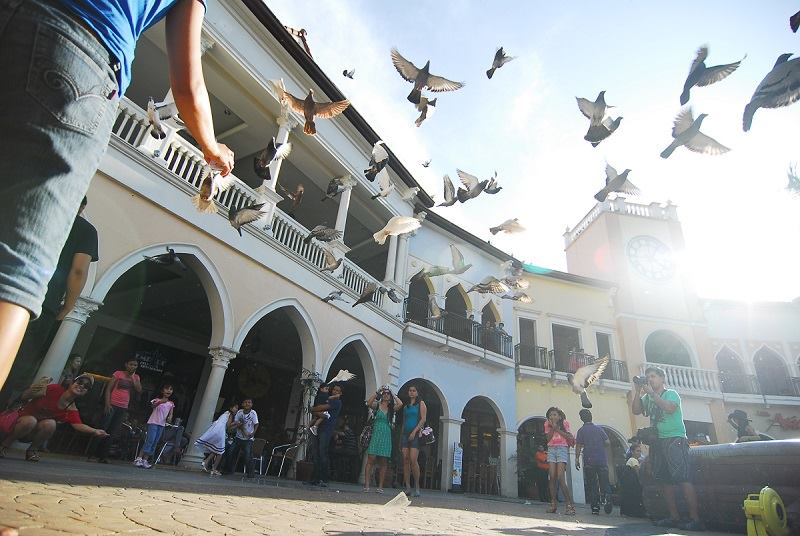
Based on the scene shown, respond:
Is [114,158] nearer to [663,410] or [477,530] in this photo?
[477,530]

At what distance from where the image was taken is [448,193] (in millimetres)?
7098

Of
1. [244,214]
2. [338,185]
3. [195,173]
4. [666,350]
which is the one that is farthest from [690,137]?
[666,350]

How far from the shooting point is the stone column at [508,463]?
14.5 meters

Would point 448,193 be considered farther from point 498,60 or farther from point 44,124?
point 44,124

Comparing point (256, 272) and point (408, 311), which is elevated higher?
point (408, 311)

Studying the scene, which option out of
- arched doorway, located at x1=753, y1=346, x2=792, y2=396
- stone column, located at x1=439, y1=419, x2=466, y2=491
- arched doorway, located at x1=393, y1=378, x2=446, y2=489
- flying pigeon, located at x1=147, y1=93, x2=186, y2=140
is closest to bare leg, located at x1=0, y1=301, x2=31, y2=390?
flying pigeon, located at x1=147, y1=93, x2=186, y2=140

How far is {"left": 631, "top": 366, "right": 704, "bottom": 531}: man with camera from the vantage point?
454 centimetres

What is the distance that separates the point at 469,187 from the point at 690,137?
3.19m

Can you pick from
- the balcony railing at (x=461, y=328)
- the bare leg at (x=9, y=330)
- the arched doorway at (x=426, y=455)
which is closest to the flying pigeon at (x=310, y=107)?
the bare leg at (x=9, y=330)

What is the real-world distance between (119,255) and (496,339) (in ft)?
41.7

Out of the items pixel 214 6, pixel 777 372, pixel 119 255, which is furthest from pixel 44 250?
pixel 777 372

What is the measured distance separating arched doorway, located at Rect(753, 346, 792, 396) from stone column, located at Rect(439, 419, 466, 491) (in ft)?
45.3

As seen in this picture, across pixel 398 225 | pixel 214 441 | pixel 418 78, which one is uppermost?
pixel 418 78

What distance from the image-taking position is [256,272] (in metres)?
8.67
